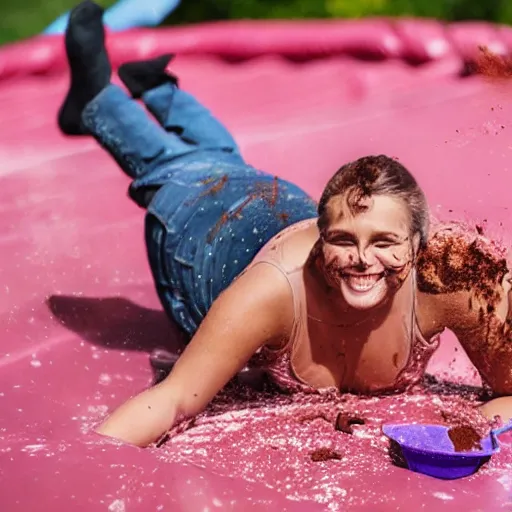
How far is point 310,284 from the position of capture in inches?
70.5

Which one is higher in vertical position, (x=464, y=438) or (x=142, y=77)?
(x=142, y=77)

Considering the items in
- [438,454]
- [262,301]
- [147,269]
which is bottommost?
[147,269]

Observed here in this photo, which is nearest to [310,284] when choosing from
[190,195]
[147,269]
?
[190,195]

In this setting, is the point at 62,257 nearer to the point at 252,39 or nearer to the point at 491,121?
the point at 491,121

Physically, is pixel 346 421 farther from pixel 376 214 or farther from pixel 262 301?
pixel 376 214

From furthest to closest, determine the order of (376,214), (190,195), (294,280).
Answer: (190,195), (294,280), (376,214)

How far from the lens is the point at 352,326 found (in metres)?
1.84

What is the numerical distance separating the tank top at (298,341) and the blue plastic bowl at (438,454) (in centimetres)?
14

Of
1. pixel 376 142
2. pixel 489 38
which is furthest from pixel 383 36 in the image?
pixel 376 142

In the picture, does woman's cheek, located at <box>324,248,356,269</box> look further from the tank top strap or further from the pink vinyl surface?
the pink vinyl surface

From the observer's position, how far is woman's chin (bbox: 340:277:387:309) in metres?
1.69

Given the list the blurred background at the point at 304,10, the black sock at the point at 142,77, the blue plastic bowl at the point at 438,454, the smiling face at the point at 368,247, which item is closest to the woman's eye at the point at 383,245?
the smiling face at the point at 368,247

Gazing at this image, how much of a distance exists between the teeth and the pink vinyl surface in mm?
277

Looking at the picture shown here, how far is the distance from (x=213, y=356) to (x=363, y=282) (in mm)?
258
